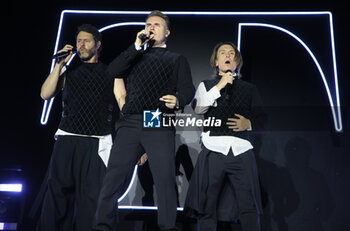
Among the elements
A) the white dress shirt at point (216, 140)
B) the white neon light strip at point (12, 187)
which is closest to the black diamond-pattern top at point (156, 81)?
the white dress shirt at point (216, 140)

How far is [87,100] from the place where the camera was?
2775 millimetres

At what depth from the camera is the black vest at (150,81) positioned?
2549 mm

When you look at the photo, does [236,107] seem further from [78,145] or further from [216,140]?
[78,145]

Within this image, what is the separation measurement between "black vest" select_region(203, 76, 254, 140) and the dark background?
58 centimetres

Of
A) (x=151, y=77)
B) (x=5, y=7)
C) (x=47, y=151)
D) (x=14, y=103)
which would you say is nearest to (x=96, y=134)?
(x=151, y=77)

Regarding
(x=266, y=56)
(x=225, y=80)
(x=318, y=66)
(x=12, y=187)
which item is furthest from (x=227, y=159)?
(x=12, y=187)

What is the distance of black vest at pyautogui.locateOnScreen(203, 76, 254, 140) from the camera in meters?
2.81

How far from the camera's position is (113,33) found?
11.8ft

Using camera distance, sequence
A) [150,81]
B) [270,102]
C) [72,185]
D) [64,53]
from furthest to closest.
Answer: [270,102] < [64,53] < [72,185] < [150,81]

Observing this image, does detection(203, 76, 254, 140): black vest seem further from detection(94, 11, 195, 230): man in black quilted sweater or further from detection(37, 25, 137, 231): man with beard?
detection(37, 25, 137, 231): man with beard

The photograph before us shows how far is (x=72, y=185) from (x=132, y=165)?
49 cm

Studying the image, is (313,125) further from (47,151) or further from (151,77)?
(47,151)

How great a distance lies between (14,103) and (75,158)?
115 cm

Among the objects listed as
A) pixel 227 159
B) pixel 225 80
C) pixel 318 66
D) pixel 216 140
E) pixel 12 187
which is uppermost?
pixel 318 66
